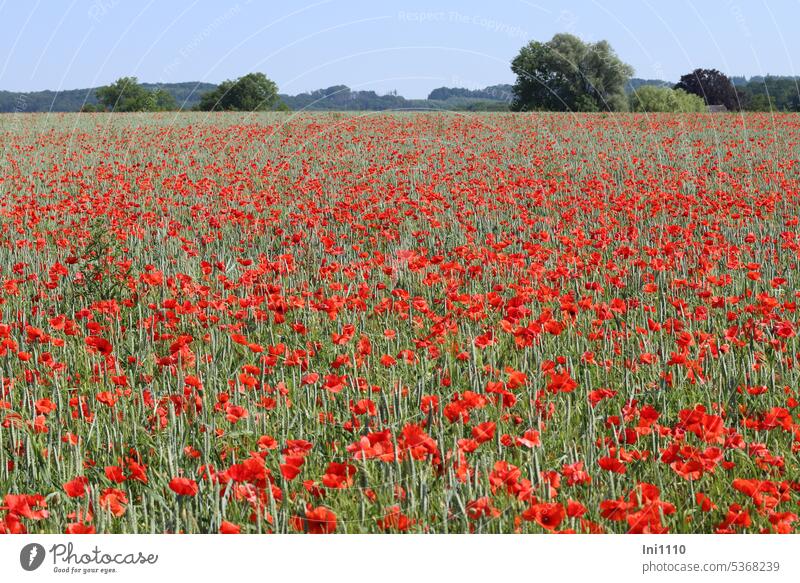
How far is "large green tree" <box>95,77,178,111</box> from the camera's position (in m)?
47.6

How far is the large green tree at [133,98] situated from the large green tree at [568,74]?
50.2 ft

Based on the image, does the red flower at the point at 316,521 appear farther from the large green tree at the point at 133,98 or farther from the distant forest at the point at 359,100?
the large green tree at the point at 133,98

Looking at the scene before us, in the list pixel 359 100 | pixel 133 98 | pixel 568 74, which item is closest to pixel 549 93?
pixel 568 74

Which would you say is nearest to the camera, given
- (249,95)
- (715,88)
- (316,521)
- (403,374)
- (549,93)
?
(316,521)

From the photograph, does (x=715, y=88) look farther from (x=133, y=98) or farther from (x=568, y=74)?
(x=133, y=98)

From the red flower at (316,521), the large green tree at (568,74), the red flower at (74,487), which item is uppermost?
the large green tree at (568,74)

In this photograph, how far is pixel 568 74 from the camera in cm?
2412

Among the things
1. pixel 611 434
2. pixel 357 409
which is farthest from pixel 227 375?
pixel 611 434

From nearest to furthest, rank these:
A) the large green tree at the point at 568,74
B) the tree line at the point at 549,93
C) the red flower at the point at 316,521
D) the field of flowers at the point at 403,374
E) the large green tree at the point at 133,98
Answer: the red flower at the point at 316,521, the field of flowers at the point at 403,374, the tree line at the point at 549,93, the large green tree at the point at 568,74, the large green tree at the point at 133,98

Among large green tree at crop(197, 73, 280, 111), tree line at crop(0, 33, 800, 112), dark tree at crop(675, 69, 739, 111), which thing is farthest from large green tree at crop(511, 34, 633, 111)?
large green tree at crop(197, 73, 280, 111)

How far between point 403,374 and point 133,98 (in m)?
58.8

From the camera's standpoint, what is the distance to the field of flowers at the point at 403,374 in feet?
8.66

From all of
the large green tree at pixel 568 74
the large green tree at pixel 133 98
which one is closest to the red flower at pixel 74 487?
the large green tree at pixel 568 74
